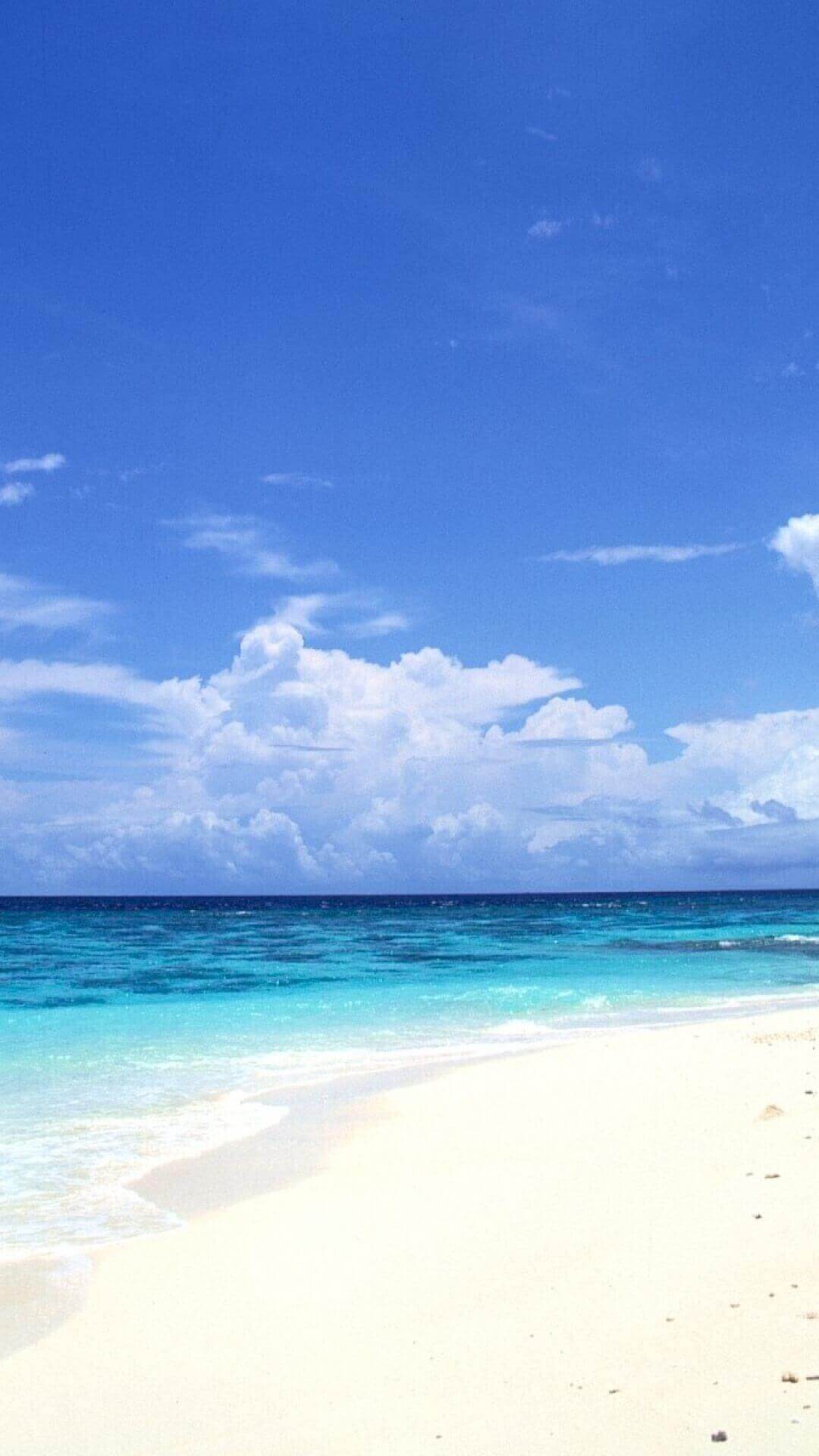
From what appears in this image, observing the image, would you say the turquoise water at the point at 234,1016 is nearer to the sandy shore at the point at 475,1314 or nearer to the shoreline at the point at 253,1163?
the shoreline at the point at 253,1163

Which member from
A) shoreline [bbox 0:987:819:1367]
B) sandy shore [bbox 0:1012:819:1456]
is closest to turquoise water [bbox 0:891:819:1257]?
shoreline [bbox 0:987:819:1367]

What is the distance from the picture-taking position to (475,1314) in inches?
257

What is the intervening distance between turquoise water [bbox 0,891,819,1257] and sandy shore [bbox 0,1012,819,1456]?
6.05 feet

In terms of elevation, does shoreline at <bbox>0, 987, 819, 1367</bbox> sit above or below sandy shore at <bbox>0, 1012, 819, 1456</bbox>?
below

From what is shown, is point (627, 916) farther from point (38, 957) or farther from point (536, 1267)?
point (536, 1267)

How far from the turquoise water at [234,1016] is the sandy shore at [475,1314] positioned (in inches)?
72.6

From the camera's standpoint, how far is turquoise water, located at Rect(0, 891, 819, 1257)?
11180 millimetres

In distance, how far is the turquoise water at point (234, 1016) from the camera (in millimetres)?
11180

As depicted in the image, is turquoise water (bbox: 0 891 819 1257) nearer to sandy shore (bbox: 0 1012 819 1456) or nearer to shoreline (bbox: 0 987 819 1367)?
shoreline (bbox: 0 987 819 1367)

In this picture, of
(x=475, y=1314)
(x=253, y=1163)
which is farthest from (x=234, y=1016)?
(x=475, y=1314)

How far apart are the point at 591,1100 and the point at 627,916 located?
261ft

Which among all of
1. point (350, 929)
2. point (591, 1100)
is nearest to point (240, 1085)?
point (591, 1100)

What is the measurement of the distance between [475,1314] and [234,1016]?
59.9 ft

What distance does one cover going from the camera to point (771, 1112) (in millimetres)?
10562
